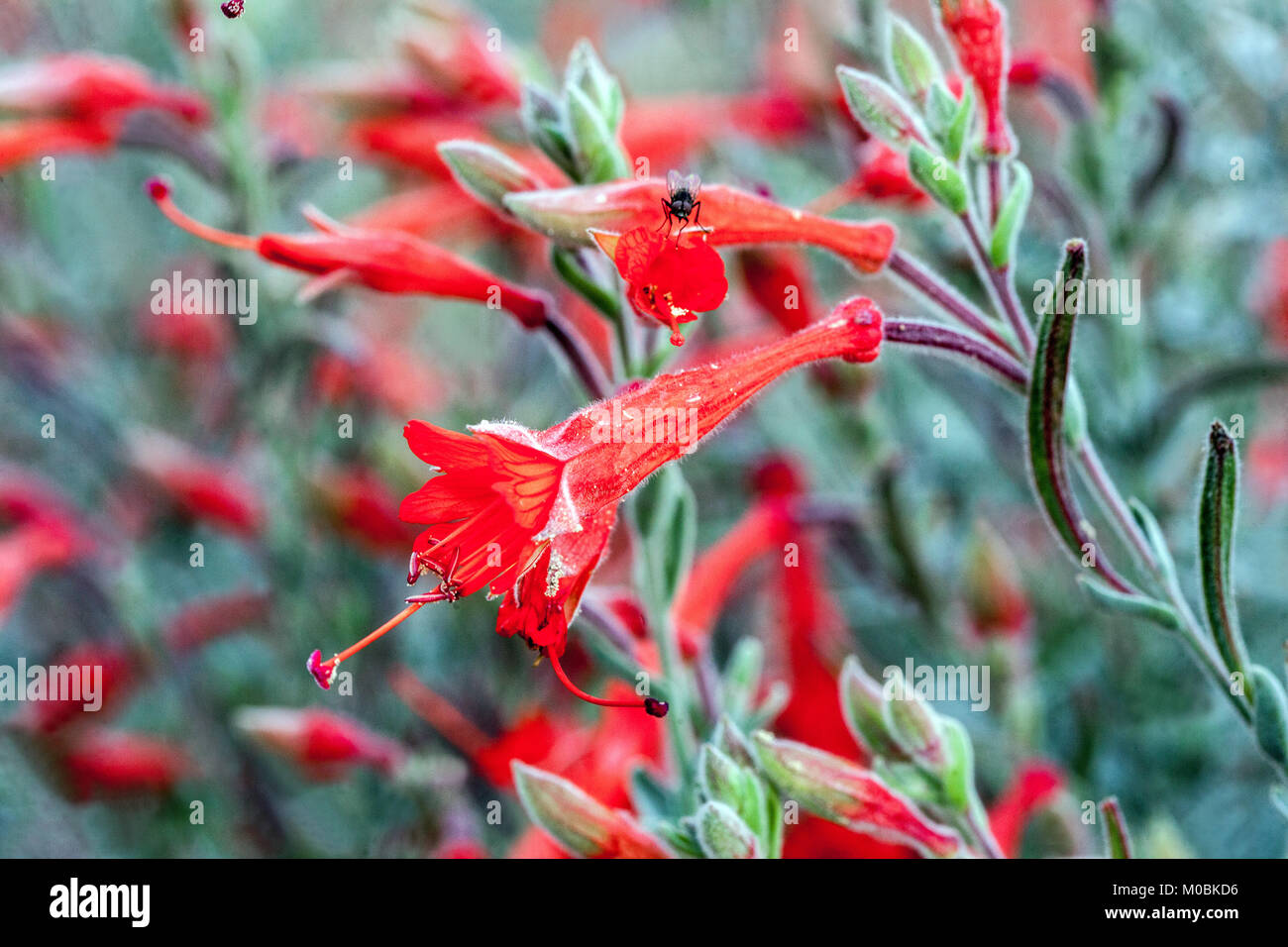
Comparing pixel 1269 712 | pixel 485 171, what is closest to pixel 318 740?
pixel 485 171

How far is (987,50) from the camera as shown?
0.86m

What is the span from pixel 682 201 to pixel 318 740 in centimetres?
75

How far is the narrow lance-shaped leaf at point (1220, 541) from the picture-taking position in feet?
2.71

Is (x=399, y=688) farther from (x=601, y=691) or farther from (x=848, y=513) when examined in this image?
(x=848, y=513)

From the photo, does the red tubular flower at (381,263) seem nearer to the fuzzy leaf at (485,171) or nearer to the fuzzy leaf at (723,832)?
the fuzzy leaf at (485,171)

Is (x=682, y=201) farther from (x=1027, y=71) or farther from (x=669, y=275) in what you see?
(x=1027, y=71)

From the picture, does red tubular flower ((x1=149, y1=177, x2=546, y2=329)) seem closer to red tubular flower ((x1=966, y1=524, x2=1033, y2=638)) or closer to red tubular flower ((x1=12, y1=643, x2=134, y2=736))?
red tubular flower ((x1=966, y1=524, x2=1033, y2=638))

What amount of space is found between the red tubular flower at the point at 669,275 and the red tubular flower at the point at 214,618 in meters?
1.03

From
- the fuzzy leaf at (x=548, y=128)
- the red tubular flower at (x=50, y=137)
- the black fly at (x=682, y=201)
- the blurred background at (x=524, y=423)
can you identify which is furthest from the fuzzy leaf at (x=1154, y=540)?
the red tubular flower at (x=50, y=137)

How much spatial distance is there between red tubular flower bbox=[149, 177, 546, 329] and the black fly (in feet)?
0.46

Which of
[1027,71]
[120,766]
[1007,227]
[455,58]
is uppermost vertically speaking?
[455,58]

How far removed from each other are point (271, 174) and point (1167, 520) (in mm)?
1134

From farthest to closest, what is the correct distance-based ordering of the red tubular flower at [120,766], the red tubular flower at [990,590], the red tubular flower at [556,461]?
the red tubular flower at [120,766], the red tubular flower at [990,590], the red tubular flower at [556,461]

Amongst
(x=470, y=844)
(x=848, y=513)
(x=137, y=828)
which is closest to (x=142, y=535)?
(x=137, y=828)
